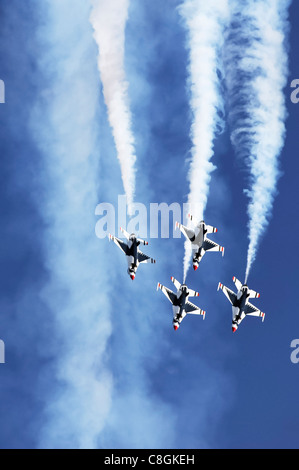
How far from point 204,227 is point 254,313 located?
11.1 meters

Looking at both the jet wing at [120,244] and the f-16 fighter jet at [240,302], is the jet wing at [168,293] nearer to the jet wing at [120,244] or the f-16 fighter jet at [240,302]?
the f-16 fighter jet at [240,302]

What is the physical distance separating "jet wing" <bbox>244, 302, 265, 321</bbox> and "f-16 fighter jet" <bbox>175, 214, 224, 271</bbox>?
243 inches

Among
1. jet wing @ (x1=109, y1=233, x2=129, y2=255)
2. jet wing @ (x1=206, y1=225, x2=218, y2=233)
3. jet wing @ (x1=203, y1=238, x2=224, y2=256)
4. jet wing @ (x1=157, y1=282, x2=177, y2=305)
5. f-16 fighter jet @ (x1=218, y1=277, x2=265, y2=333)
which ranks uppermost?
jet wing @ (x1=109, y1=233, x2=129, y2=255)

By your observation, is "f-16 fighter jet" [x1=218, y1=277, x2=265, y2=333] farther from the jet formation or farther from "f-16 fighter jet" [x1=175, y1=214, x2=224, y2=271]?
"f-16 fighter jet" [x1=175, y1=214, x2=224, y2=271]

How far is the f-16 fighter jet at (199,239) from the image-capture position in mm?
51625

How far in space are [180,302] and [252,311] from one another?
21.9 ft

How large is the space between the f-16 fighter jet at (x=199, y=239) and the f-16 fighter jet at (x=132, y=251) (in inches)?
139

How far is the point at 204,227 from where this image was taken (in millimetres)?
51562

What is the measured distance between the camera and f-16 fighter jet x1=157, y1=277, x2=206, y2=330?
55812mm

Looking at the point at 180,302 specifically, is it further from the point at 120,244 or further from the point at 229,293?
the point at 120,244

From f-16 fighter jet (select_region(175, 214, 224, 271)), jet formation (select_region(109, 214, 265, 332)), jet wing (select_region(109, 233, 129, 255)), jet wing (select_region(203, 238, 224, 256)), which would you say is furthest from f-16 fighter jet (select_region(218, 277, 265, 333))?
jet wing (select_region(109, 233, 129, 255))

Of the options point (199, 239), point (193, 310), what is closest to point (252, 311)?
point (193, 310)

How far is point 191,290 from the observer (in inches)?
2213
